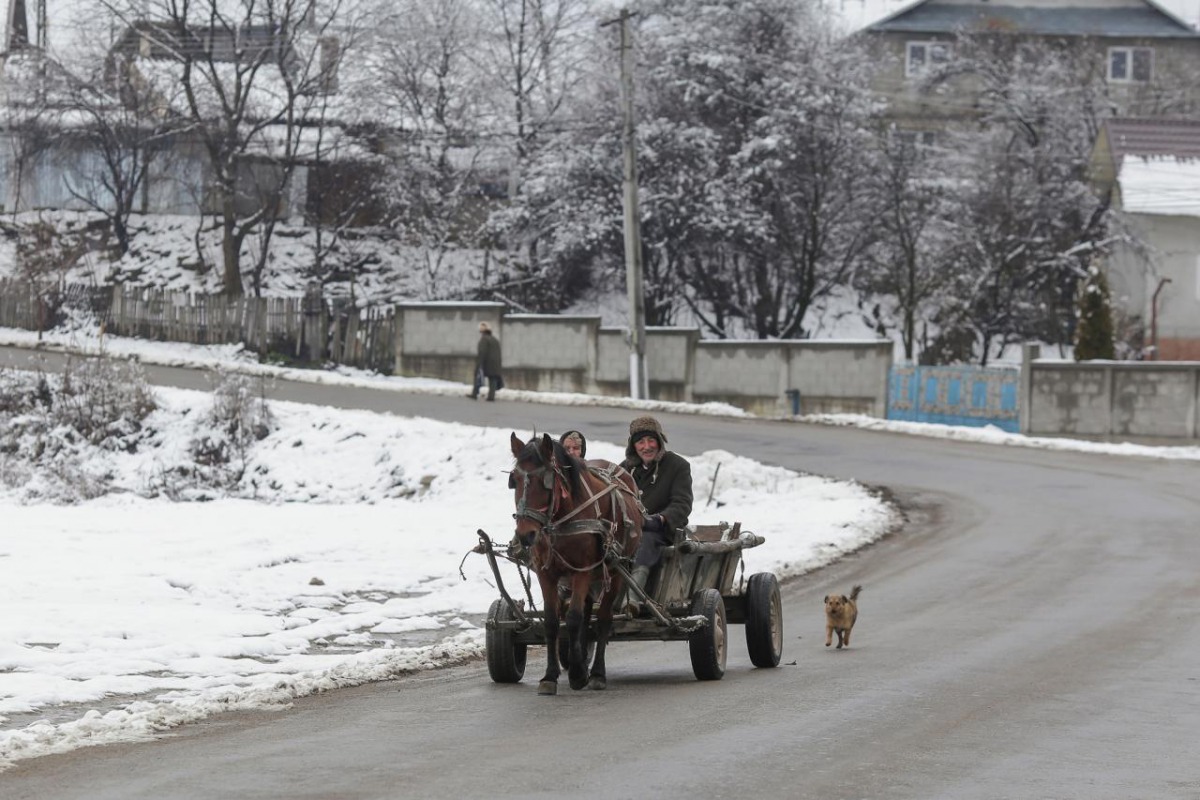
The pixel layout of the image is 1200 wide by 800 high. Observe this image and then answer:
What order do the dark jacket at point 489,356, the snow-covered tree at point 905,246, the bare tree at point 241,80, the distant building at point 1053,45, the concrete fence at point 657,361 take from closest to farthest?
the dark jacket at point 489,356 → the concrete fence at point 657,361 → the snow-covered tree at point 905,246 → the bare tree at point 241,80 → the distant building at point 1053,45

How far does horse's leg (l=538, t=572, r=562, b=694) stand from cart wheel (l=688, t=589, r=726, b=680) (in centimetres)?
107

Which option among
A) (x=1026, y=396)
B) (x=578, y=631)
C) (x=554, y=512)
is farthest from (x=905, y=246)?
(x=554, y=512)

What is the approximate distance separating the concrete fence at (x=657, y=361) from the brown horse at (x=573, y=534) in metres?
35.8

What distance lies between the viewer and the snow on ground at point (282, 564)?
12.0 meters

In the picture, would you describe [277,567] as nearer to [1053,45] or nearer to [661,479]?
[661,479]

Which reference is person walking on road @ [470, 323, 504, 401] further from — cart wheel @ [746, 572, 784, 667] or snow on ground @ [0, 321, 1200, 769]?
cart wheel @ [746, 572, 784, 667]

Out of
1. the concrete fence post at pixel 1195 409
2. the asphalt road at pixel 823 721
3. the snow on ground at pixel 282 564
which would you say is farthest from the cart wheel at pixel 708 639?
the concrete fence post at pixel 1195 409

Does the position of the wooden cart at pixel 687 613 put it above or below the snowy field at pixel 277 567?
above

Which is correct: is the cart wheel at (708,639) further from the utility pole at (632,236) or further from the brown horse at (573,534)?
the utility pole at (632,236)

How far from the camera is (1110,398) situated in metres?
42.2

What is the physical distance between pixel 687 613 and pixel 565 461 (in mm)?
1963

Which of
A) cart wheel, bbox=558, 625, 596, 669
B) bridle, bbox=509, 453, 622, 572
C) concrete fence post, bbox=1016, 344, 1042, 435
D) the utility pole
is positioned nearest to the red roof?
concrete fence post, bbox=1016, 344, 1042, 435

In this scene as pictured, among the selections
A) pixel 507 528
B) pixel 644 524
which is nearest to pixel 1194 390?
pixel 507 528

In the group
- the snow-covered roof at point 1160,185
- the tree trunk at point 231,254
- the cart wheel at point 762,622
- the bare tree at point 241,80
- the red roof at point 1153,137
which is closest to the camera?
the cart wheel at point 762,622
